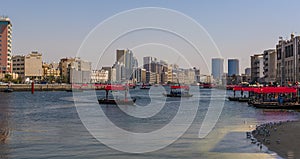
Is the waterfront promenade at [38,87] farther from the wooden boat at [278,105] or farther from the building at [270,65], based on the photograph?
the wooden boat at [278,105]

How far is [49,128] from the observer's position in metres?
38.2

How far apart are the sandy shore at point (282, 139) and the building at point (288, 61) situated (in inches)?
3107

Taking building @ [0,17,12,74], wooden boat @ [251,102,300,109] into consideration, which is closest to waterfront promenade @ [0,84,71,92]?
building @ [0,17,12,74]

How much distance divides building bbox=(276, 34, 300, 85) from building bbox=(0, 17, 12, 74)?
366 feet

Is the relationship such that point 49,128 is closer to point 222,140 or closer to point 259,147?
point 222,140

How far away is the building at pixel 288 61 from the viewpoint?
11175 cm

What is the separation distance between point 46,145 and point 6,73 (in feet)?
529

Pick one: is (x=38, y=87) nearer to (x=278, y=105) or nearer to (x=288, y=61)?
(x=288, y=61)

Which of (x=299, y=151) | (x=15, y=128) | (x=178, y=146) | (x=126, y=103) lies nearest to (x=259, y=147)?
(x=299, y=151)

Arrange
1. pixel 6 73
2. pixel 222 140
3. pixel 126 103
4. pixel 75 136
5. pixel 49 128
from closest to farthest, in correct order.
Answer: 1. pixel 222 140
2. pixel 75 136
3. pixel 49 128
4. pixel 126 103
5. pixel 6 73

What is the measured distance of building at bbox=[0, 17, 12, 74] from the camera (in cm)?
17750

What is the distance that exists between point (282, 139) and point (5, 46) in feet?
547

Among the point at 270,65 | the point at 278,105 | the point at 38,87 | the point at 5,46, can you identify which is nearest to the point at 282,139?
the point at 278,105

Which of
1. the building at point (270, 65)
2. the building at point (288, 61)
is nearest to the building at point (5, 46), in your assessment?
the building at point (270, 65)
